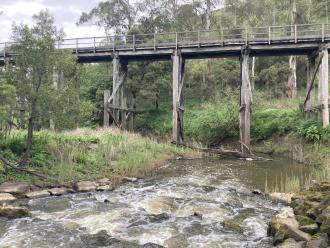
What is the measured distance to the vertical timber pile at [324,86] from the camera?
934 inches

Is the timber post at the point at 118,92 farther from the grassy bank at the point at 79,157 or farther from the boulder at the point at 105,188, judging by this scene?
the boulder at the point at 105,188

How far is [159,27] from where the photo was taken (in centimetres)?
4425

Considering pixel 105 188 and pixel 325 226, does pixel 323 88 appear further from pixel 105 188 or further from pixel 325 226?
pixel 325 226

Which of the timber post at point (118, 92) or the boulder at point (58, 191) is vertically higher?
the timber post at point (118, 92)

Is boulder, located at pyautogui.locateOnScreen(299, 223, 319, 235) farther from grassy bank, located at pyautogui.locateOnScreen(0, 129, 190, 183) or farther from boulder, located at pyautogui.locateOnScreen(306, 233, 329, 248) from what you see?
grassy bank, located at pyautogui.locateOnScreen(0, 129, 190, 183)

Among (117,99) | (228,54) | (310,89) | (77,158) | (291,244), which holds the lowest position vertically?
(291,244)

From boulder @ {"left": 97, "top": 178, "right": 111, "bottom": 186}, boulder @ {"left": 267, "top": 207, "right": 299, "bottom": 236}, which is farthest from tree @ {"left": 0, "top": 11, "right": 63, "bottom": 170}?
boulder @ {"left": 267, "top": 207, "right": 299, "bottom": 236}

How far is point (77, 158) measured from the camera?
16.9m

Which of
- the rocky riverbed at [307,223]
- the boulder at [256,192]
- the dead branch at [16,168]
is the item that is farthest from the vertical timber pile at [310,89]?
the dead branch at [16,168]

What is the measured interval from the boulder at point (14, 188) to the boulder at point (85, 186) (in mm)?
1775

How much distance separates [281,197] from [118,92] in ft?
64.8

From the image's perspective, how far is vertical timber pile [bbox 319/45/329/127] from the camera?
77.9ft

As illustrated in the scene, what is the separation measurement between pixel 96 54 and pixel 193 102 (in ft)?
52.3

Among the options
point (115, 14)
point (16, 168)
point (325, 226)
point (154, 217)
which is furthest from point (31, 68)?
point (115, 14)
